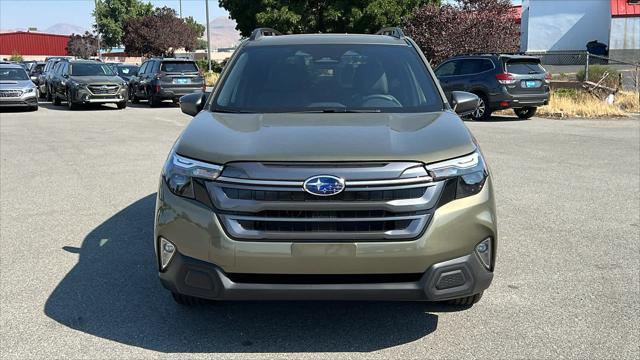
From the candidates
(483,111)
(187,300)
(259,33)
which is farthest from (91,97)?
(187,300)

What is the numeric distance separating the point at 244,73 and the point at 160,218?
166cm

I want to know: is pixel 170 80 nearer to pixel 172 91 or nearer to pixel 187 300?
pixel 172 91

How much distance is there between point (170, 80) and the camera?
22.6 meters

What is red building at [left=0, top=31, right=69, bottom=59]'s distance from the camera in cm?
10394

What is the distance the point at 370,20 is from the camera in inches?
1266

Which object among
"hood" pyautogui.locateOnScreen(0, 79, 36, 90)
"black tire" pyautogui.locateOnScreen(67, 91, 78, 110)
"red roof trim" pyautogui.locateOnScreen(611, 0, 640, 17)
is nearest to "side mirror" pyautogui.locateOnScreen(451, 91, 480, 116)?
"hood" pyautogui.locateOnScreen(0, 79, 36, 90)

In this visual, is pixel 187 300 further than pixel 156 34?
No

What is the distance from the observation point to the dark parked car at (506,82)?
16281mm

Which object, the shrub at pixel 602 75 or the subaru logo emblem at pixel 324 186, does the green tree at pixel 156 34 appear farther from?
the subaru logo emblem at pixel 324 186

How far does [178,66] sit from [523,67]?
40.9 ft

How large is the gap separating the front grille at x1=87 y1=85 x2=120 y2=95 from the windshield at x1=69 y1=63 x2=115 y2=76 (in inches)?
45.1

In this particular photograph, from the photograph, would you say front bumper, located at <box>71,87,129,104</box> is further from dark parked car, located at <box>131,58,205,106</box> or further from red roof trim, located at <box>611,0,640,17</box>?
red roof trim, located at <box>611,0,640,17</box>

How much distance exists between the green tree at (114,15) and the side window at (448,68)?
287 ft

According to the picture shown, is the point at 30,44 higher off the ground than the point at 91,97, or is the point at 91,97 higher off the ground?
the point at 30,44
